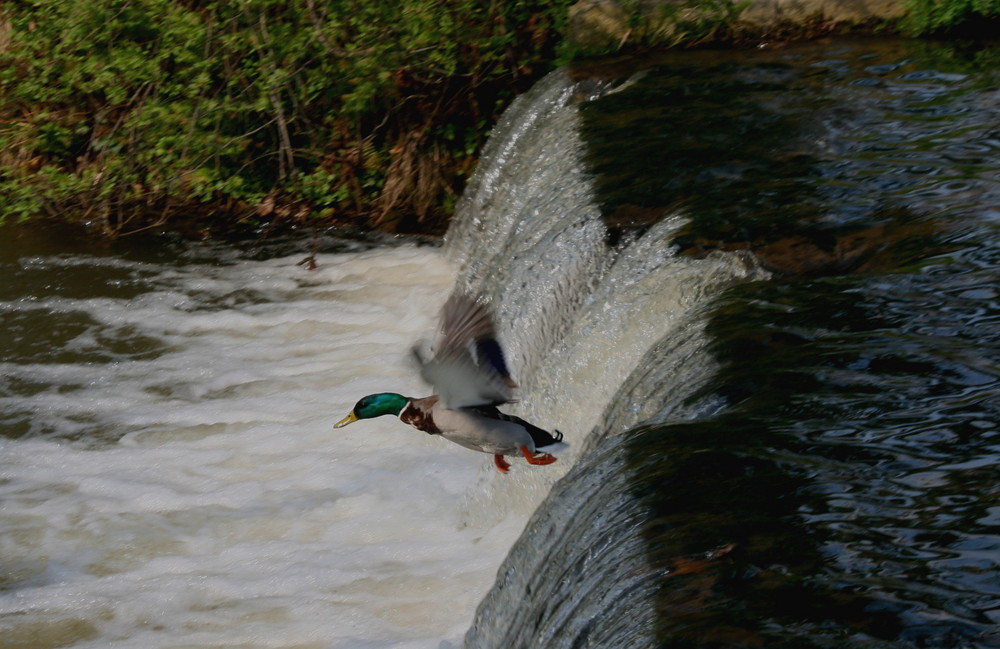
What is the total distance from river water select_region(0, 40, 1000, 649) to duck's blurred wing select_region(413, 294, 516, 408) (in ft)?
1.09

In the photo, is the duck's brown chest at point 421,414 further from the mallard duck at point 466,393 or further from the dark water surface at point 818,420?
the dark water surface at point 818,420

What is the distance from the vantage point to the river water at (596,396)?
210 centimetres

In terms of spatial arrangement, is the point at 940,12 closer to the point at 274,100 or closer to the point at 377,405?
the point at 274,100

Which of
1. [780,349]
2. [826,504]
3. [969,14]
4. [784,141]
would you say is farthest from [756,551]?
[969,14]

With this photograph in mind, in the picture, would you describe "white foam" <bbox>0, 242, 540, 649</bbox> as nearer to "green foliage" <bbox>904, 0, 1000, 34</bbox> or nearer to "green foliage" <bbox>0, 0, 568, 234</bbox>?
"green foliage" <bbox>0, 0, 568, 234</bbox>

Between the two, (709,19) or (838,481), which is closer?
(838,481)

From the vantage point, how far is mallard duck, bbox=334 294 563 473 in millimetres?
2691

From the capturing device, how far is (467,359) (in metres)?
2.70

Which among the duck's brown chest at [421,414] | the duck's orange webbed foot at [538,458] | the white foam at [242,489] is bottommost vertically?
the white foam at [242,489]

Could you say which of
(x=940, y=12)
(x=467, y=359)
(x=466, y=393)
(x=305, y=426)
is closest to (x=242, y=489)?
(x=305, y=426)

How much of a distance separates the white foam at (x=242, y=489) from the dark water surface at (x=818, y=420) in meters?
0.89

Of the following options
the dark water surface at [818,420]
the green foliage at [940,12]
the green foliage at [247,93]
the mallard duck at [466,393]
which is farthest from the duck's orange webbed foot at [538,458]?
the green foliage at [940,12]

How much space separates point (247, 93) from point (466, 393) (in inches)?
207

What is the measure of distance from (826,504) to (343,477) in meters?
2.73
